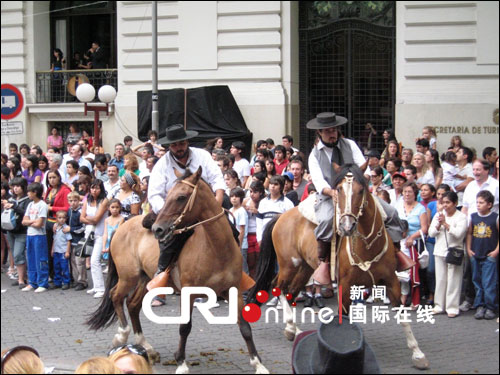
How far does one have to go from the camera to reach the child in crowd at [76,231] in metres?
12.1

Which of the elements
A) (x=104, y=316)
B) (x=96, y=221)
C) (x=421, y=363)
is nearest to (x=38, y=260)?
(x=96, y=221)

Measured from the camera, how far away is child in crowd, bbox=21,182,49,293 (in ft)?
39.7

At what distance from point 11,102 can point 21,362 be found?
1267 cm

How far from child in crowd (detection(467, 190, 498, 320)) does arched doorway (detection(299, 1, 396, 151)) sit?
9067 mm

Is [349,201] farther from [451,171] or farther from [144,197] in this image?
[451,171]

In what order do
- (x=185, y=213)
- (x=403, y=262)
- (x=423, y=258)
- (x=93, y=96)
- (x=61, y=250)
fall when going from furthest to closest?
(x=93, y=96), (x=61, y=250), (x=423, y=258), (x=403, y=262), (x=185, y=213)

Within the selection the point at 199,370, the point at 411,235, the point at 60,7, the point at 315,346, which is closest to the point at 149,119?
the point at 60,7

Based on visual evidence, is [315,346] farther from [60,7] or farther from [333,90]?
[60,7]

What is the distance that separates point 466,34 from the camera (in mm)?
16781

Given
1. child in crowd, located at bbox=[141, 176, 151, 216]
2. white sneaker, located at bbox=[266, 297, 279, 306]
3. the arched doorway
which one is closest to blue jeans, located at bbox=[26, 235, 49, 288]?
child in crowd, located at bbox=[141, 176, 151, 216]

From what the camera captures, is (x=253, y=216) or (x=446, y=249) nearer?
(x=446, y=249)

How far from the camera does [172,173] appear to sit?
27.1ft

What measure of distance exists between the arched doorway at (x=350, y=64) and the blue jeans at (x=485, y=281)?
361 inches

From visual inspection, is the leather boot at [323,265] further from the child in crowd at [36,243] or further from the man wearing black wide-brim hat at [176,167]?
the child in crowd at [36,243]
